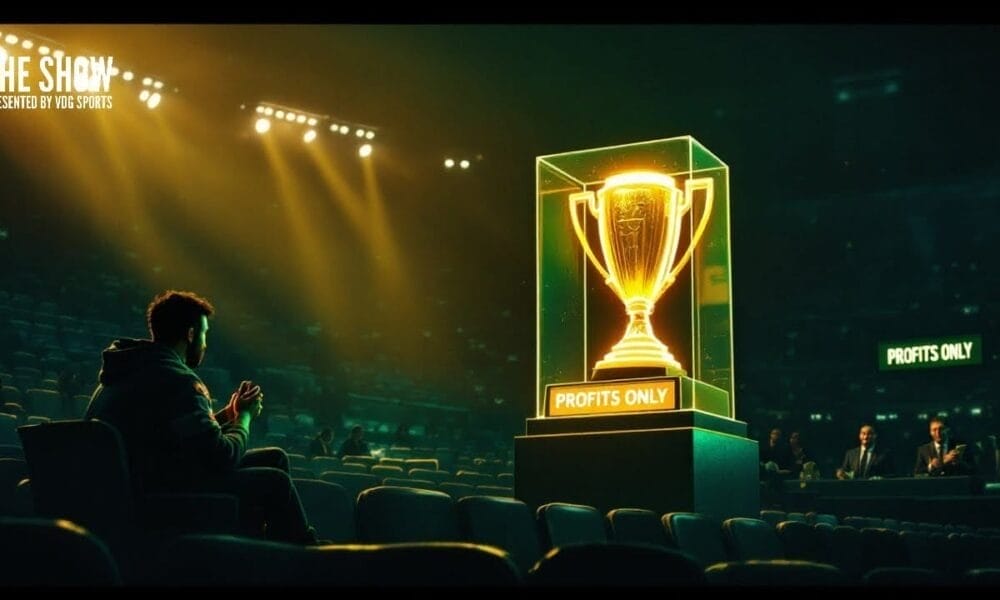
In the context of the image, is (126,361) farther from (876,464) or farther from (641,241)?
(876,464)

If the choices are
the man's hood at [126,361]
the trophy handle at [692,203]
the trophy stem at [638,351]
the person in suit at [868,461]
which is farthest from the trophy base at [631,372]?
the person in suit at [868,461]

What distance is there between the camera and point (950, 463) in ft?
26.0

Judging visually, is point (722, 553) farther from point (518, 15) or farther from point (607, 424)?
point (518, 15)

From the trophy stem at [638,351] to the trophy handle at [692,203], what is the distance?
0.22 metres

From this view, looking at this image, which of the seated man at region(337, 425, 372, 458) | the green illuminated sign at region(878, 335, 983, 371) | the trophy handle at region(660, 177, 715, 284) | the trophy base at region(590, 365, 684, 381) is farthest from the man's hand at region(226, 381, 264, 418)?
the green illuminated sign at region(878, 335, 983, 371)

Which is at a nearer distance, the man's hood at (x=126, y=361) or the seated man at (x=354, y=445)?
the man's hood at (x=126, y=361)

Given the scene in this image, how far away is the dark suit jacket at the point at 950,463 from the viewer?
7.90 m

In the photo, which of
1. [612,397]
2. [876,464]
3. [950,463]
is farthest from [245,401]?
[876,464]

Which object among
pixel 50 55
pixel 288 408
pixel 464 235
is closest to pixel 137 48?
pixel 50 55

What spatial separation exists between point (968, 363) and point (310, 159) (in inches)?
367

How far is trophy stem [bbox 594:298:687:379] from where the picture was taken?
454 cm

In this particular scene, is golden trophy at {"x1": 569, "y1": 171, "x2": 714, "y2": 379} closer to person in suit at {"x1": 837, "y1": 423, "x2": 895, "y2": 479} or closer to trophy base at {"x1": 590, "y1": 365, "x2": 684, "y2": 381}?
trophy base at {"x1": 590, "y1": 365, "x2": 684, "y2": 381}

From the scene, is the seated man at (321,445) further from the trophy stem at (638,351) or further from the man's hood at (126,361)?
the man's hood at (126,361)

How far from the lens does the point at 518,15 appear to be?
284cm
